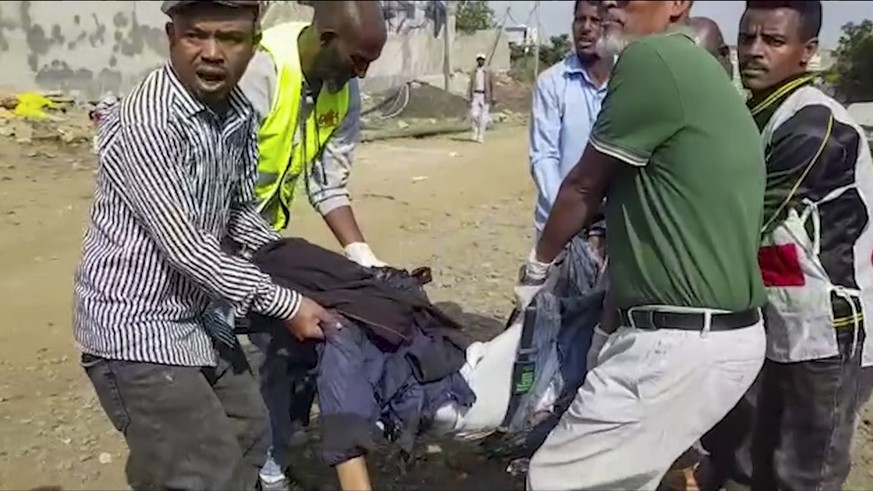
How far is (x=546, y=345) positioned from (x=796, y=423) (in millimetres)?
855

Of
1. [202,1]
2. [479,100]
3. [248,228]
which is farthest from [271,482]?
[479,100]

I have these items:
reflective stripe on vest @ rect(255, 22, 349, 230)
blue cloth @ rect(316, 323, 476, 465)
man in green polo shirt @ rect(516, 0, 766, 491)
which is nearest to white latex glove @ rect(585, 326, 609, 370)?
man in green polo shirt @ rect(516, 0, 766, 491)

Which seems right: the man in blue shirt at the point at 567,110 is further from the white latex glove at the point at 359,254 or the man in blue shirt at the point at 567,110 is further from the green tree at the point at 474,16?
the green tree at the point at 474,16

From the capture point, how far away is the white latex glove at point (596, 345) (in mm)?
3469

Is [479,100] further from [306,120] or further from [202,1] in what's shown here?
[202,1]

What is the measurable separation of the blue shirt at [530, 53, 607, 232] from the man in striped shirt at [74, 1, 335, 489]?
1692 millimetres

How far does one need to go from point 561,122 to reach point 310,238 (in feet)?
14.9

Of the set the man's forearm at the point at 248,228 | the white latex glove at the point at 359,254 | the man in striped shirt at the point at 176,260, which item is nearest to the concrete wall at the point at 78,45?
the white latex glove at the point at 359,254

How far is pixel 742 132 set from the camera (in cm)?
302

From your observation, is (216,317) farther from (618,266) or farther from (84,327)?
(618,266)

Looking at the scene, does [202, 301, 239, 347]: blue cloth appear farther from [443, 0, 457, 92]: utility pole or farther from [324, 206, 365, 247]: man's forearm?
[443, 0, 457, 92]: utility pole

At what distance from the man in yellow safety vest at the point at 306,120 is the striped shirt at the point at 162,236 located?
386mm

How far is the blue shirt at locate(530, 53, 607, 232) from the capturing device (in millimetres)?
4793

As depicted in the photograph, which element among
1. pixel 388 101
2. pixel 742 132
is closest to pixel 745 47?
pixel 742 132
